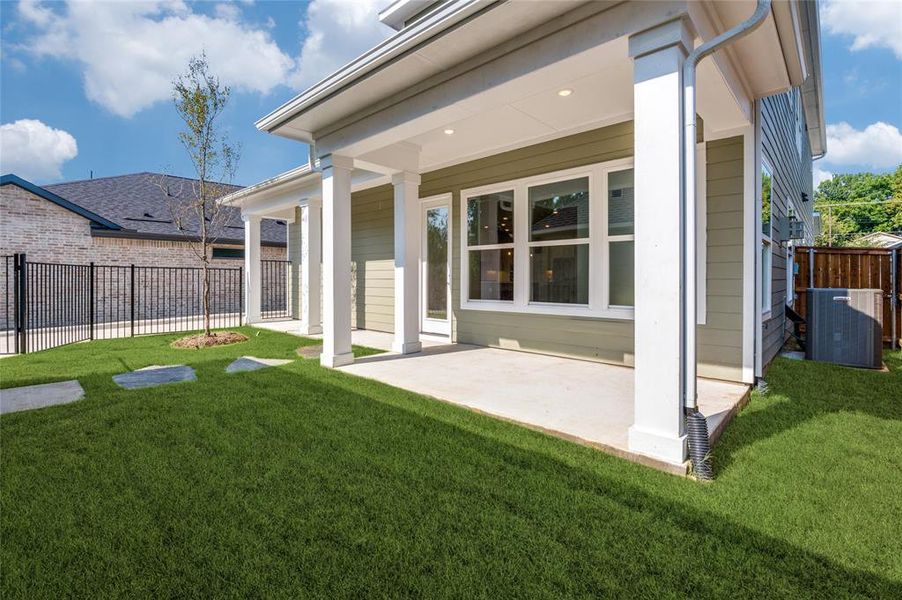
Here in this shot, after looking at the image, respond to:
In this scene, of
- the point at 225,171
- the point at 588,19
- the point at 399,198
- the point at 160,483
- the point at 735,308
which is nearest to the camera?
the point at 160,483

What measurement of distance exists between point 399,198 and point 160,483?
175 inches

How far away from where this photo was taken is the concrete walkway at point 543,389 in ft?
9.71

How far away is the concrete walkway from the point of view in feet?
9.71

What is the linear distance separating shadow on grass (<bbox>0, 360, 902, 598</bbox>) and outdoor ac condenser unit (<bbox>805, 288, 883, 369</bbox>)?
4.58m

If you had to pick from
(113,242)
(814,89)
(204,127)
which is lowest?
(113,242)

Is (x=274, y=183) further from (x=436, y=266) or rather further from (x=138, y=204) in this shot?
(x=138, y=204)

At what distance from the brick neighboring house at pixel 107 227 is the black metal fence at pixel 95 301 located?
1.44 ft

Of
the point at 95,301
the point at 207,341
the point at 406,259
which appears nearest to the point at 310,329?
the point at 207,341

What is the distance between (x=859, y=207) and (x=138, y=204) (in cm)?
4953

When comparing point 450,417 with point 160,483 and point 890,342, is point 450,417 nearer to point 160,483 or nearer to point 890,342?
point 160,483

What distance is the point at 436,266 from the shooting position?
711 cm

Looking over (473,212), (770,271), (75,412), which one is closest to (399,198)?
(473,212)

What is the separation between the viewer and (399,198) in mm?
5953

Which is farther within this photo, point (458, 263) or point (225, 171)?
point (225, 171)
